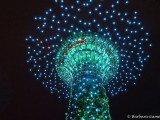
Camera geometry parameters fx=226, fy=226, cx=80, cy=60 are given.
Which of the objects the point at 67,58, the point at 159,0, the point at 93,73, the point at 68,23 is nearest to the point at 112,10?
the point at 68,23

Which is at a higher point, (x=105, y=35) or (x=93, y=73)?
(x=105, y=35)

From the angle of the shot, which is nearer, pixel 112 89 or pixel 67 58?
pixel 67 58

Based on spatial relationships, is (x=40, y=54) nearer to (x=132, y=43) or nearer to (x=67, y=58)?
(x=67, y=58)

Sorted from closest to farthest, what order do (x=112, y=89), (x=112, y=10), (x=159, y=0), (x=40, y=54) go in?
(x=159, y=0) → (x=112, y=10) → (x=40, y=54) → (x=112, y=89)

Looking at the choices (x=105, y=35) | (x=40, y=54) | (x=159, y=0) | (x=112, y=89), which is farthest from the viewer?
(x=112, y=89)

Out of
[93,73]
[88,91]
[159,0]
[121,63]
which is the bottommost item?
[159,0]

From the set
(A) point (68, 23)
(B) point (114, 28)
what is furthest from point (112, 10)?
(A) point (68, 23)
